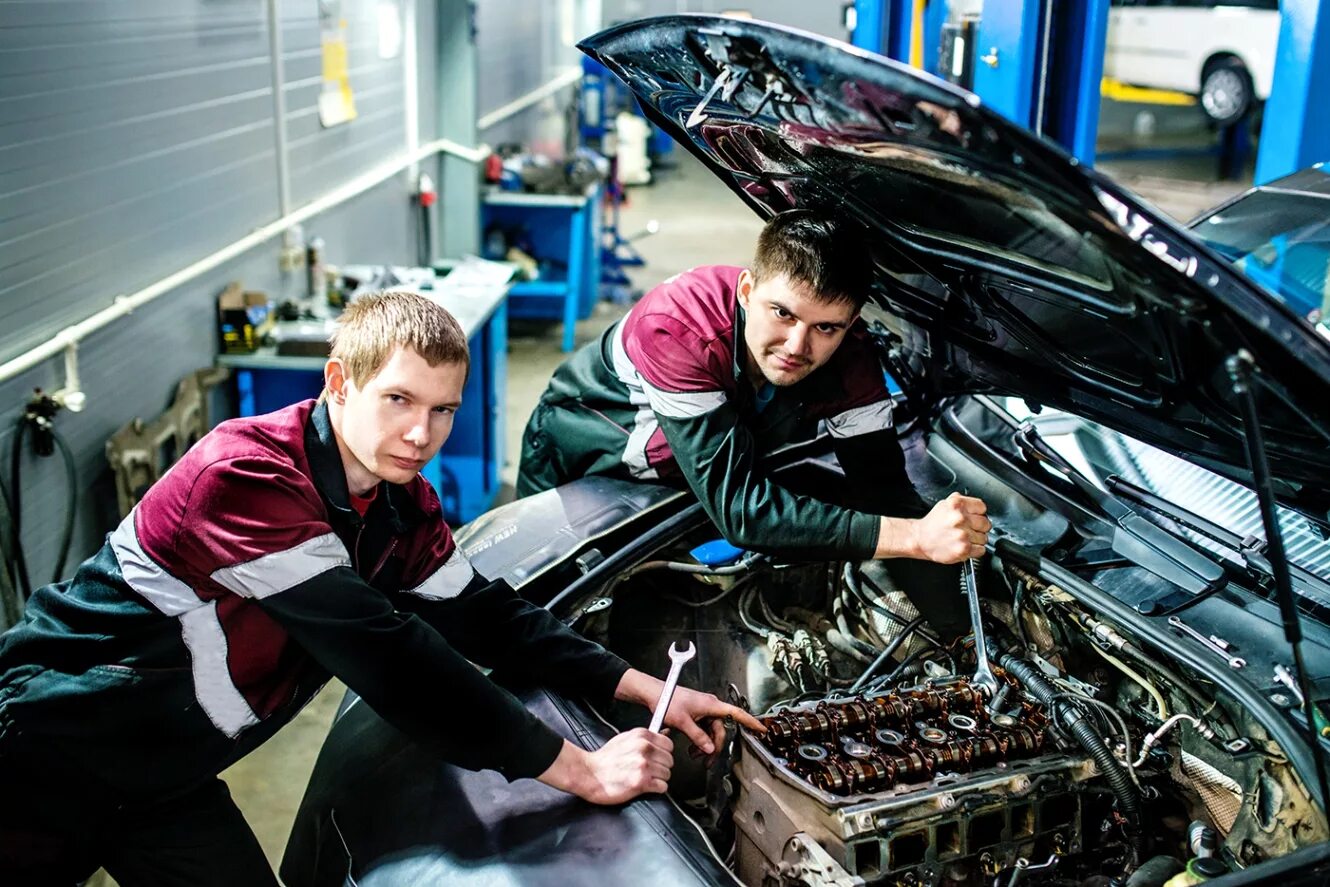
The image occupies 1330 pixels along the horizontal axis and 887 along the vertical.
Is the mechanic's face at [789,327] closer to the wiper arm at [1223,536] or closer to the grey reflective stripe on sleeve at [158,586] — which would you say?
the wiper arm at [1223,536]

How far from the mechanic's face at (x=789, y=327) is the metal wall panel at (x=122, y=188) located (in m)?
1.99

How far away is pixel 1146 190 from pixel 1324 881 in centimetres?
983

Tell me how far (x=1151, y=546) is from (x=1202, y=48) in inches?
404

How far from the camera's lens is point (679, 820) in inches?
70.2

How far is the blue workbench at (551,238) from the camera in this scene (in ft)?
24.2

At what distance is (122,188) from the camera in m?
3.77

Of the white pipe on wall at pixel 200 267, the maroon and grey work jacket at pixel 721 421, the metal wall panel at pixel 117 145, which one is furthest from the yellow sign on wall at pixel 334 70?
the maroon and grey work jacket at pixel 721 421

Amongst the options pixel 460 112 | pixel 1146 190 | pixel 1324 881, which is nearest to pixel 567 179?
pixel 460 112

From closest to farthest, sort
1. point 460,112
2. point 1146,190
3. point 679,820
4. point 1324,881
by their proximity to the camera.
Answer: point 1324,881 < point 679,820 < point 460,112 < point 1146,190

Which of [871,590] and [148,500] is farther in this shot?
[871,590]

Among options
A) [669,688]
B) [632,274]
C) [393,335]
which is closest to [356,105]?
[632,274]

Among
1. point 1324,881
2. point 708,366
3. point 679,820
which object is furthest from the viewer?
point 708,366

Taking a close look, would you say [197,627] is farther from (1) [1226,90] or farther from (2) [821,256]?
(1) [1226,90]

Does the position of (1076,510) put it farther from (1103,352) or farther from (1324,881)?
(1324,881)
